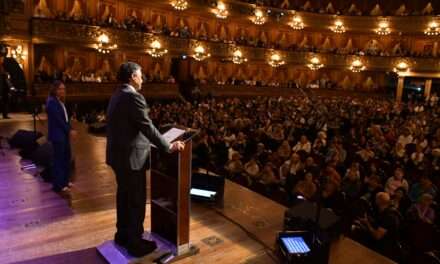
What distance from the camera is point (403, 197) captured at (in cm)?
557

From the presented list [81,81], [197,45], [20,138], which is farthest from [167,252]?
[197,45]

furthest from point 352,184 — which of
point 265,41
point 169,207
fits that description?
point 265,41

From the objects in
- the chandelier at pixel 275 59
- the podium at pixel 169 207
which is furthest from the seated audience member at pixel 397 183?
the chandelier at pixel 275 59

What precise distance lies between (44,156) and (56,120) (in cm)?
147

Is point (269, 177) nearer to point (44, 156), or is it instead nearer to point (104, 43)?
point (44, 156)

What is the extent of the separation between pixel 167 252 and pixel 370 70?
84.8ft

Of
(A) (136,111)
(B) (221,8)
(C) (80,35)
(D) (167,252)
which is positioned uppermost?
Answer: (B) (221,8)

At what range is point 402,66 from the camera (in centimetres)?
2416

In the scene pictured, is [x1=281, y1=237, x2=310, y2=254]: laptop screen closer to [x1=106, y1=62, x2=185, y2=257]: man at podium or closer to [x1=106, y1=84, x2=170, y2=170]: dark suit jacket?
[x1=106, y1=62, x2=185, y2=257]: man at podium

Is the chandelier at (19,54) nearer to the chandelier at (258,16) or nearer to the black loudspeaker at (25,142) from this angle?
the black loudspeaker at (25,142)

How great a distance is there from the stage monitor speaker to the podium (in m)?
1.12

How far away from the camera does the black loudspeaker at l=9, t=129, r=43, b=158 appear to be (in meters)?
6.19

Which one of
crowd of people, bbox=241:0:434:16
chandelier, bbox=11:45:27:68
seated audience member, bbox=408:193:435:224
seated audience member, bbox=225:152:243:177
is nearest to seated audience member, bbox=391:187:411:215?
seated audience member, bbox=408:193:435:224

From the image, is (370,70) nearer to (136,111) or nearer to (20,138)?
(20,138)
